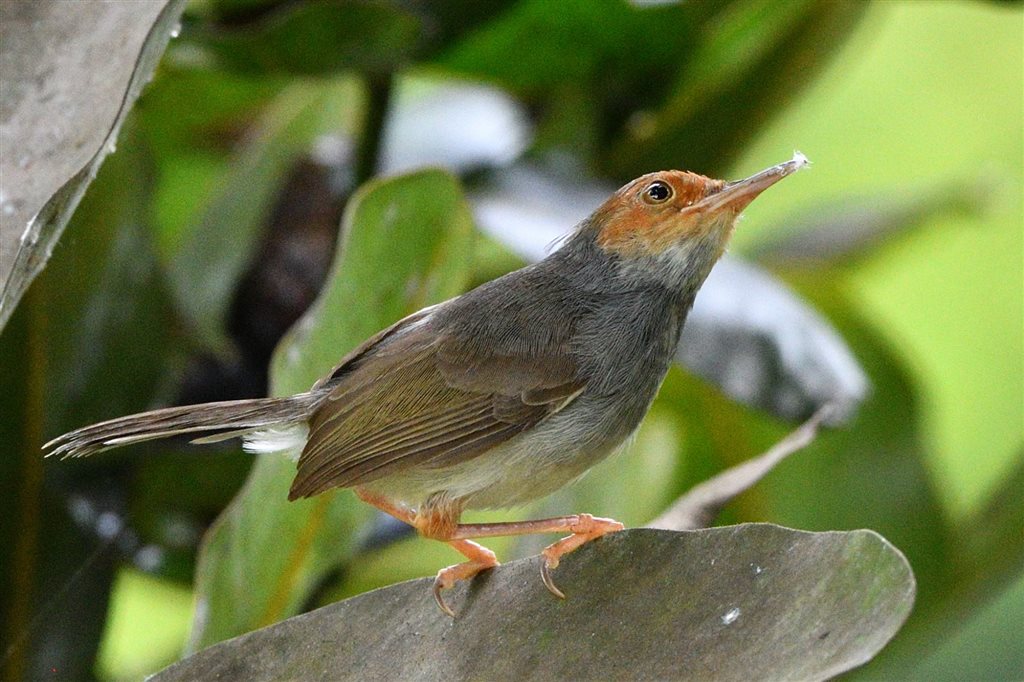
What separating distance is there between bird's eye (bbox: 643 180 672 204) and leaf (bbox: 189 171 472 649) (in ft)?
1.04

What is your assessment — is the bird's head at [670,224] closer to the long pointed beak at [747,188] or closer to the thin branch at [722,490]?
the long pointed beak at [747,188]

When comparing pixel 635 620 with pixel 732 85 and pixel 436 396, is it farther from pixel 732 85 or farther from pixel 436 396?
pixel 732 85

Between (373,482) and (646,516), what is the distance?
76 cm

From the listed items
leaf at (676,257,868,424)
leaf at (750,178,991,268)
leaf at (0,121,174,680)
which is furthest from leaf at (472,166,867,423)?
leaf at (750,178,991,268)

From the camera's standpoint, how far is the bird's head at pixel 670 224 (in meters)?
2.12

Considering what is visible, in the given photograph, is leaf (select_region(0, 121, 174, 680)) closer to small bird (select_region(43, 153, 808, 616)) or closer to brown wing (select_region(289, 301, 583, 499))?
small bird (select_region(43, 153, 808, 616))

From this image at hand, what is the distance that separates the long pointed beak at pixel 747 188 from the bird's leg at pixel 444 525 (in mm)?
672

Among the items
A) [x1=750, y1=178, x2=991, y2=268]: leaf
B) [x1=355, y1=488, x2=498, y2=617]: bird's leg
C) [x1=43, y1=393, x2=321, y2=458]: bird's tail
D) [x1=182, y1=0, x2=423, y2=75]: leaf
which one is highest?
[x1=182, y1=0, x2=423, y2=75]: leaf

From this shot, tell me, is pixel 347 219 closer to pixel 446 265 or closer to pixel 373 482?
pixel 446 265

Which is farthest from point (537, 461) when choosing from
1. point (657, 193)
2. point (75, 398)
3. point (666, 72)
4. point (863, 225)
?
point (863, 225)

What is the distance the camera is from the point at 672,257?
2.17 m

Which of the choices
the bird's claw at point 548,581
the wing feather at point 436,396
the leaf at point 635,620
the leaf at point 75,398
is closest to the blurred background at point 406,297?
the leaf at point 75,398

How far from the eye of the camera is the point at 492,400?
203 centimetres

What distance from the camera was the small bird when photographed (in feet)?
6.52
